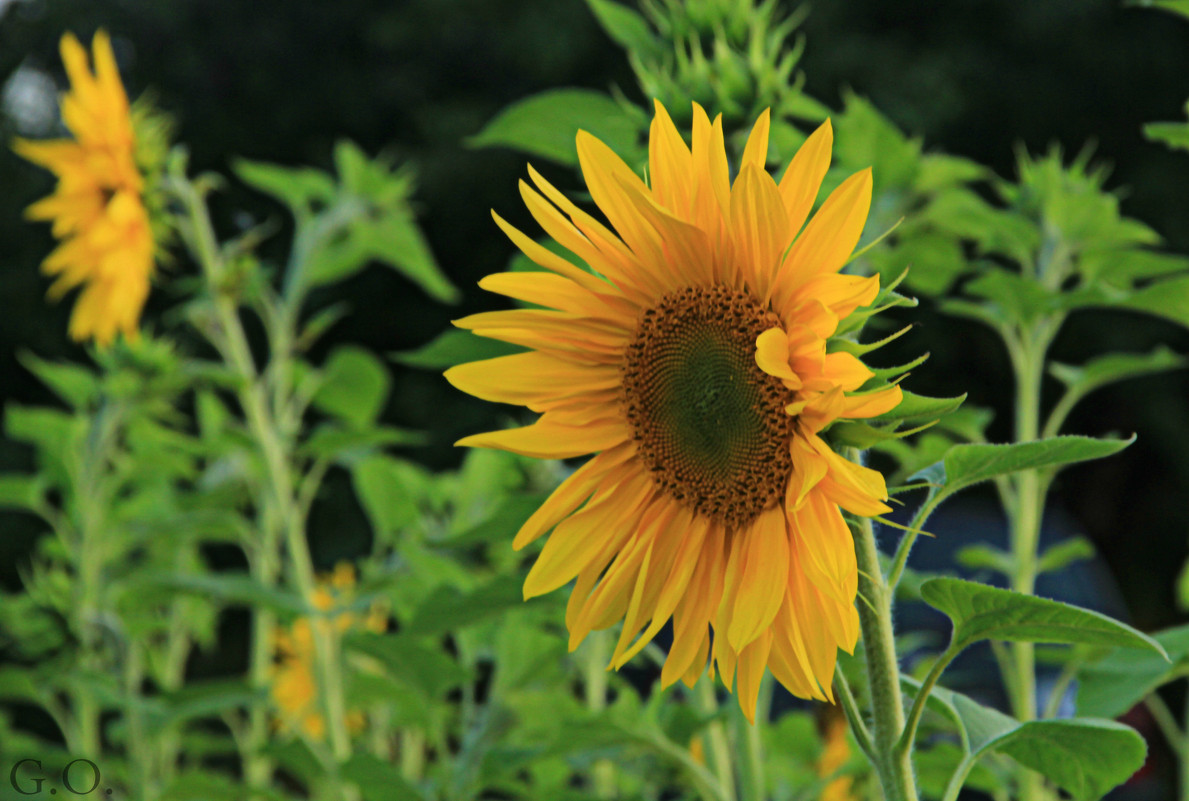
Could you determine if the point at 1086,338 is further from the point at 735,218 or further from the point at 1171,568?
the point at 735,218

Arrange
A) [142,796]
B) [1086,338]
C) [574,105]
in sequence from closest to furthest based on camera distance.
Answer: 1. [574,105]
2. [142,796]
3. [1086,338]

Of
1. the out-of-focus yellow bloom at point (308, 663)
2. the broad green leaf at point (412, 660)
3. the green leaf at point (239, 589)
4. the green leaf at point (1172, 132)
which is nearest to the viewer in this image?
the green leaf at point (1172, 132)

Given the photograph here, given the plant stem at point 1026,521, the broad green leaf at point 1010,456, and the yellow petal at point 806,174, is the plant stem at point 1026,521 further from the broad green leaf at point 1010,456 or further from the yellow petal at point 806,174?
the yellow petal at point 806,174

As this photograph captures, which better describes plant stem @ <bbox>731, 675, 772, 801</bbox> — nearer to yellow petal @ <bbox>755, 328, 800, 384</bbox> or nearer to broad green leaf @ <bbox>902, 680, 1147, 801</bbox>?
broad green leaf @ <bbox>902, 680, 1147, 801</bbox>

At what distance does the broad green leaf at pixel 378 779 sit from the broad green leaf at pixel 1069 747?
45 cm

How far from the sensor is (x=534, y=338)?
57cm

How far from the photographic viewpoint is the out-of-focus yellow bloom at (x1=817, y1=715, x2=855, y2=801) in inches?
55.9

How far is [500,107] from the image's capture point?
626cm

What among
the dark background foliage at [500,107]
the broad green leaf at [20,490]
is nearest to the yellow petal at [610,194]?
the broad green leaf at [20,490]

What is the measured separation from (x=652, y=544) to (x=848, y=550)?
0.12 m

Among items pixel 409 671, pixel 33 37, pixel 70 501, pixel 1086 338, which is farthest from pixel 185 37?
pixel 409 671

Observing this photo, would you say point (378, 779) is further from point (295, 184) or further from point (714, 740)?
point (295, 184)

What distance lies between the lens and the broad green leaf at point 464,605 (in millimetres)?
758

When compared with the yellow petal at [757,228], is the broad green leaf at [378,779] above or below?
below
